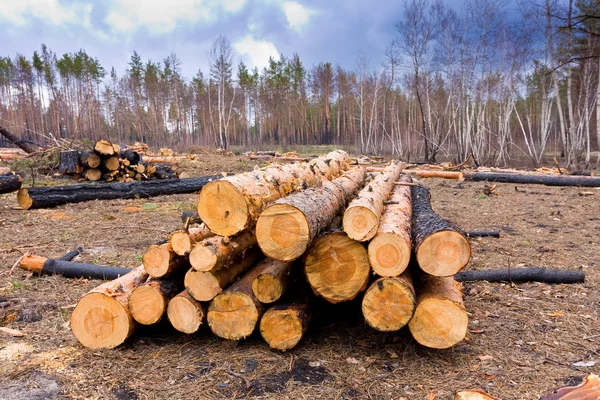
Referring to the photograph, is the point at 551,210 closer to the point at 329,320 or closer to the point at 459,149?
the point at 329,320

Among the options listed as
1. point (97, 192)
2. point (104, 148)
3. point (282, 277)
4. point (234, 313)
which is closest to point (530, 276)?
point (282, 277)

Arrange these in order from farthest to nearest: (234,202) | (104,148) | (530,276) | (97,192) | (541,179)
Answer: (541,179), (104,148), (97,192), (530,276), (234,202)

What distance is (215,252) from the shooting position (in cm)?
293

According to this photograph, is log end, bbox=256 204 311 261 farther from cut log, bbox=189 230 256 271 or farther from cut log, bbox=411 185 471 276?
cut log, bbox=411 185 471 276

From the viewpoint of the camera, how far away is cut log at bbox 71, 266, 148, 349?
300 centimetres

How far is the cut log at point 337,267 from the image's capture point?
2.90 meters

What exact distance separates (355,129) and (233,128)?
13.5 metres

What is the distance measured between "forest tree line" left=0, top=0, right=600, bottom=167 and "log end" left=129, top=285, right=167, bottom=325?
19.5 m

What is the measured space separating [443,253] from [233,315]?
163cm

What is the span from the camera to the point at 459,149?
20031 mm

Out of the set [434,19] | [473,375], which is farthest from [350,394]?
[434,19]

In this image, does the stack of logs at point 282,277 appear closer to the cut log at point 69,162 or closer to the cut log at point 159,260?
the cut log at point 159,260

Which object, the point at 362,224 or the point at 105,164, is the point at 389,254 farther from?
the point at 105,164

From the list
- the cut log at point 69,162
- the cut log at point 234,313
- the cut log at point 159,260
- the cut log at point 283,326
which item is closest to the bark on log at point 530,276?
the cut log at point 283,326
